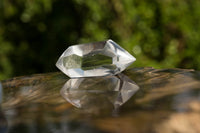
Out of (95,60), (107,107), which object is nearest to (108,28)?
(95,60)

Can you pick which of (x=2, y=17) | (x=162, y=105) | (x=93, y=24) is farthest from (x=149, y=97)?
(x=2, y=17)

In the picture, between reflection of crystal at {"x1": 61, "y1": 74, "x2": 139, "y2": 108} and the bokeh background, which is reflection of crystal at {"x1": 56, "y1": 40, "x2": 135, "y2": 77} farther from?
the bokeh background

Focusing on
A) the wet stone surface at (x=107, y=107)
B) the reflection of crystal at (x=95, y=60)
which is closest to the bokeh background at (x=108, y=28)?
the reflection of crystal at (x=95, y=60)

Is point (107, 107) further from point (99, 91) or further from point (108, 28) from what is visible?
point (108, 28)

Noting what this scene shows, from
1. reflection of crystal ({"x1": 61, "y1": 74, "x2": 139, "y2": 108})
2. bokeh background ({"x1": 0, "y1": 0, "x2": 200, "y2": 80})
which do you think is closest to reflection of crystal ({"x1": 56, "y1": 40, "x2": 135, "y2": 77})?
reflection of crystal ({"x1": 61, "y1": 74, "x2": 139, "y2": 108})

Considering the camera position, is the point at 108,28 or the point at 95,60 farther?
the point at 108,28
